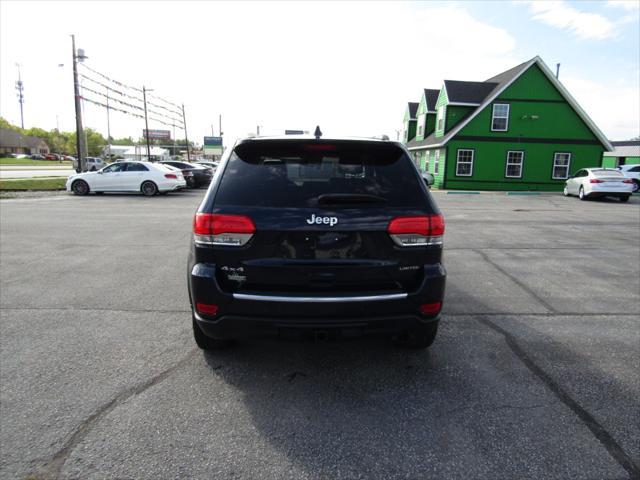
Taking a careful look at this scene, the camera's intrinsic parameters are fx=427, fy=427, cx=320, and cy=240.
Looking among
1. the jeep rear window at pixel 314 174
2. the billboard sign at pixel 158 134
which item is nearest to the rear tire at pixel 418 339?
the jeep rear window at pixel 314 174

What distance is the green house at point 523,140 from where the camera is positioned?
2825 cm

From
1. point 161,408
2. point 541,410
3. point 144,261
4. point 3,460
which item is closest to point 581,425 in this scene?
point 541,410

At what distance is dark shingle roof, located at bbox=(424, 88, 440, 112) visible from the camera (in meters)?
34.4

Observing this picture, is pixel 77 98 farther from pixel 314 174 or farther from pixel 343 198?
pixel 343 198

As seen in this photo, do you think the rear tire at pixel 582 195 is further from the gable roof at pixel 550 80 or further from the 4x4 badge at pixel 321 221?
the 4x4 badge at pixel 321 221

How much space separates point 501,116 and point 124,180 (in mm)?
23566

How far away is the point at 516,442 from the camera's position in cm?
263

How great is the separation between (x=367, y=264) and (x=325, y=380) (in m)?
1.04

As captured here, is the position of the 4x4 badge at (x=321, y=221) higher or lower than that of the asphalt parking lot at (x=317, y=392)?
higher

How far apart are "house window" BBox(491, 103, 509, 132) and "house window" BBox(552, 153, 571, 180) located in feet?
13.1

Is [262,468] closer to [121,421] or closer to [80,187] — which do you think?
[121,421]

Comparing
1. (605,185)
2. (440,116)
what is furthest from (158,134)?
(605,185)

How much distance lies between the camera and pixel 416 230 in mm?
3041

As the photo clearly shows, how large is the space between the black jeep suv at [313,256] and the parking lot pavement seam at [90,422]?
645mm
